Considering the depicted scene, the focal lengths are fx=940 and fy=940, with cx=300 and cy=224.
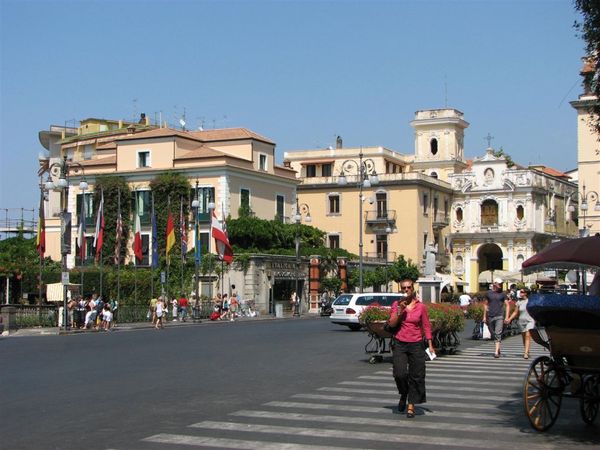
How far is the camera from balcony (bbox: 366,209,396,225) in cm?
8419

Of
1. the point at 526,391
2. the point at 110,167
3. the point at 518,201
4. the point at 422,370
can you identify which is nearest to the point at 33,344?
the point at 422,370

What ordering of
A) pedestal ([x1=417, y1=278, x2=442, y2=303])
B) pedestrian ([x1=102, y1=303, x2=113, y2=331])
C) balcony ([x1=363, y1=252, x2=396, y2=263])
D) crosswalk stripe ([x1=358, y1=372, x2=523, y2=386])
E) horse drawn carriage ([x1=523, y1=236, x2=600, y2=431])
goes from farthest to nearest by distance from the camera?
balcony ([x1=363, y1=252, x2=396, y2=263]) → pedestal ([x1=417, y1=278, x2=442, y2=303]) → pedestrian ([x1=102, y1=303, x2=113, y2=331]) → crosswalk stripe ([x1=358, y1=372, x2=523, y2=386]) → horse drawn carriage ([x1=523, y1=236, x2=600, y2=431])

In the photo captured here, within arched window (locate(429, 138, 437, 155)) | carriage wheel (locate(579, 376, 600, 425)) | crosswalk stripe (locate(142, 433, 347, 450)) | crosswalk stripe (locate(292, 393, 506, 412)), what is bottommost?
crosswalk stripe (locate(142, 433, 347, 450))

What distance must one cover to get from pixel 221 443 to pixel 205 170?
5437 centimetres

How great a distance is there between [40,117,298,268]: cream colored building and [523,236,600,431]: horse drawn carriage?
51.6m

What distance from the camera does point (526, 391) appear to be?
1107cm

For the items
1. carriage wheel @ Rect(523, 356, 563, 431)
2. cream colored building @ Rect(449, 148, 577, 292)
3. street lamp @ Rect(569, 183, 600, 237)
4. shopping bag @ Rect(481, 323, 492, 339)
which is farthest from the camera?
cream colored building @ Rect(449, 148, 577, 292)

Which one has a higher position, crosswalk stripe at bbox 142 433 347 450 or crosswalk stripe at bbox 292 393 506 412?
crosswalk stripe at bbox 292 393 506 412

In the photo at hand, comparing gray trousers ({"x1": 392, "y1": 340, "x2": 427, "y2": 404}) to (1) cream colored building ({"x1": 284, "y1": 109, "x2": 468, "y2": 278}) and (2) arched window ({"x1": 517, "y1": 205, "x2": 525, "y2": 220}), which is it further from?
(2) arched window ({"x1": 517, "y1": 205, "x2": 525, "y2": 220})

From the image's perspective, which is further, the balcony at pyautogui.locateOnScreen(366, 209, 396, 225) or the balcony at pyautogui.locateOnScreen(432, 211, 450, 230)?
the balcony at pyautogui.locateOnScreen(432, 211, 450, 230)

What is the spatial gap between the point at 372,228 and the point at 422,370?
72.2 metres

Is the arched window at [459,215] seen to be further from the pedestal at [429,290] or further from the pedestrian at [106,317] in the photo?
the pedestrian at [106,317]

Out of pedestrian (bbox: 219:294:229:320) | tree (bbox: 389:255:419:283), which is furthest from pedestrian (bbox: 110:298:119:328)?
tree (bbox: 389:255:419:283)

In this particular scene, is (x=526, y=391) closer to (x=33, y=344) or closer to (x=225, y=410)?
(x=225, y=410)
